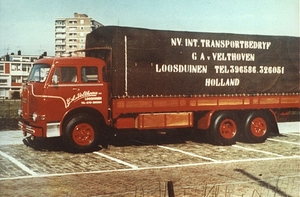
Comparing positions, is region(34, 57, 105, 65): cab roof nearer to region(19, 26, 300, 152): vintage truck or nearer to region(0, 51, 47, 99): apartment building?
region(19, 26, 300, 152): vintage truck

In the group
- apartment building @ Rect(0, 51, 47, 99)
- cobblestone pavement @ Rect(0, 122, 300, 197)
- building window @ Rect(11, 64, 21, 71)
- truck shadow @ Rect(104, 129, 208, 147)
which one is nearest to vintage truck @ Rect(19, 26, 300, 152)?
cobblestone pavement @ Rect(0, 122, 300, 197)

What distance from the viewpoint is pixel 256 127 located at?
51.1 feet

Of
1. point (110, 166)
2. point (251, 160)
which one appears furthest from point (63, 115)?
point (251, 160)

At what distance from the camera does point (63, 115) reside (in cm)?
1281

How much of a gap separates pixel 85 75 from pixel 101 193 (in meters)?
5.64

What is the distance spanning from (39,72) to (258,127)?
7.73m

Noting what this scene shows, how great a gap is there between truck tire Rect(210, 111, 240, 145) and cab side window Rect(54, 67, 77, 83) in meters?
4.98

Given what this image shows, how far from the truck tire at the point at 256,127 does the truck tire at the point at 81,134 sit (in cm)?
539

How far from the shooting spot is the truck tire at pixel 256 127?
15.4 meters

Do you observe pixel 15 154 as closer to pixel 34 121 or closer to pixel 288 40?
pixel 34 121

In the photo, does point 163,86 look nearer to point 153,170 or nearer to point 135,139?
point 135,139

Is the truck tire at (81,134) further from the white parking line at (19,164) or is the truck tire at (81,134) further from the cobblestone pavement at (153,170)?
the white parking line at (19,164)

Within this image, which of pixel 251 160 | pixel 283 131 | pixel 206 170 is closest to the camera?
pixel 206 170

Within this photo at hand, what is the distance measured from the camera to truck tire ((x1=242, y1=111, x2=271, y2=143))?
15367 mm
